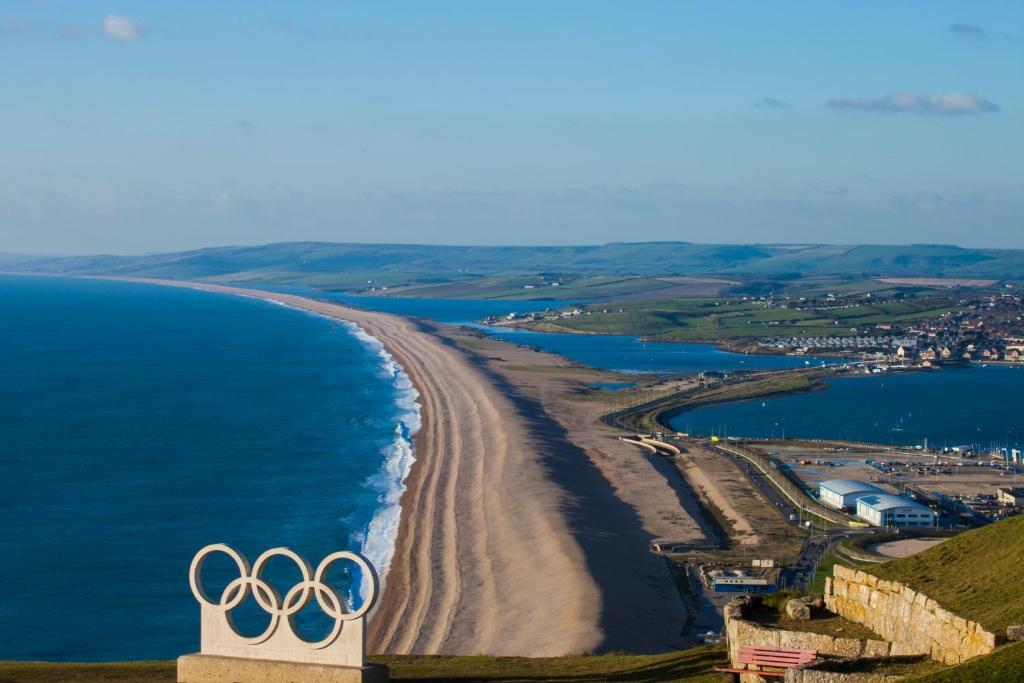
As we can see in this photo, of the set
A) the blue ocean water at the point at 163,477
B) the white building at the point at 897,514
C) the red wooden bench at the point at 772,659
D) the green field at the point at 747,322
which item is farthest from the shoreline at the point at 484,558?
the green field at the point at 747,322

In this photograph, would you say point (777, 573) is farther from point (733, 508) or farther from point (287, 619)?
point (287, 619)

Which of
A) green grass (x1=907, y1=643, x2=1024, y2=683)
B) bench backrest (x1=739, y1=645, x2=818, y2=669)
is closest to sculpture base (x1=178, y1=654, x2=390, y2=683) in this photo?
bench backrest (x1=739, y1=645, x2=818, y2=669)

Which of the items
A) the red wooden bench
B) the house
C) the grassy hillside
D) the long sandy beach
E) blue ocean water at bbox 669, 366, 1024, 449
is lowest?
blue ocean water at bbox 669, 366, 1024, 449

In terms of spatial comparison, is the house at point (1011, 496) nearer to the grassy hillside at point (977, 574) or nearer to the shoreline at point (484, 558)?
the shoreline at point (484, 558)

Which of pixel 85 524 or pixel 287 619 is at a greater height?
pixel 287 619

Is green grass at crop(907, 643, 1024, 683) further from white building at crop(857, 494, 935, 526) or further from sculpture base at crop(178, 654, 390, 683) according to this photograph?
white building at crop(857, 494, 935, 526)

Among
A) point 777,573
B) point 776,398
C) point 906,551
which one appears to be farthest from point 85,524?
point 776,398

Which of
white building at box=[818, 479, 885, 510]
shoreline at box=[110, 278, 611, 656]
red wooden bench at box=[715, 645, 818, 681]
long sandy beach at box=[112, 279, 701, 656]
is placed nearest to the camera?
red wooden bench at box=[715, 645, 818, 681]
